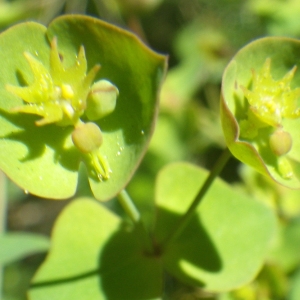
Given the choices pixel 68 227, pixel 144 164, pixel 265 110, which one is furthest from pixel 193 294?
pixel 265 110

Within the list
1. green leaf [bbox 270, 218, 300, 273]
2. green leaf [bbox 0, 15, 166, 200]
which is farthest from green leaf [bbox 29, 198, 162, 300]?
green leaf [bbox 270, 218, 300, 273]

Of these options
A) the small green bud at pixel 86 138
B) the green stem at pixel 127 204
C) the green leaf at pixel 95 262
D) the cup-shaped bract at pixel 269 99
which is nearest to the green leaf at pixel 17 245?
the green leaf at pixel 95 262

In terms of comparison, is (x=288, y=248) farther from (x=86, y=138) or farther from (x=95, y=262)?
(x=86, y=138)

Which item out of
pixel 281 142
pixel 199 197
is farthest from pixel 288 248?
pixel 281 142

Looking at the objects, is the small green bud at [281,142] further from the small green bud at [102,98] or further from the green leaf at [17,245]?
the green leaf at [17,245]

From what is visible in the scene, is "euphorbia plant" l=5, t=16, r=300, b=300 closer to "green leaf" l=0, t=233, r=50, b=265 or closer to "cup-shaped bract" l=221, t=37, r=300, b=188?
"cup-shaped bract" l=221, t=37, r=300, b=188

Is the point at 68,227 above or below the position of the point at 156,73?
below

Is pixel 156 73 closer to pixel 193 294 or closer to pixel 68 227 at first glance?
pixel 68 227
